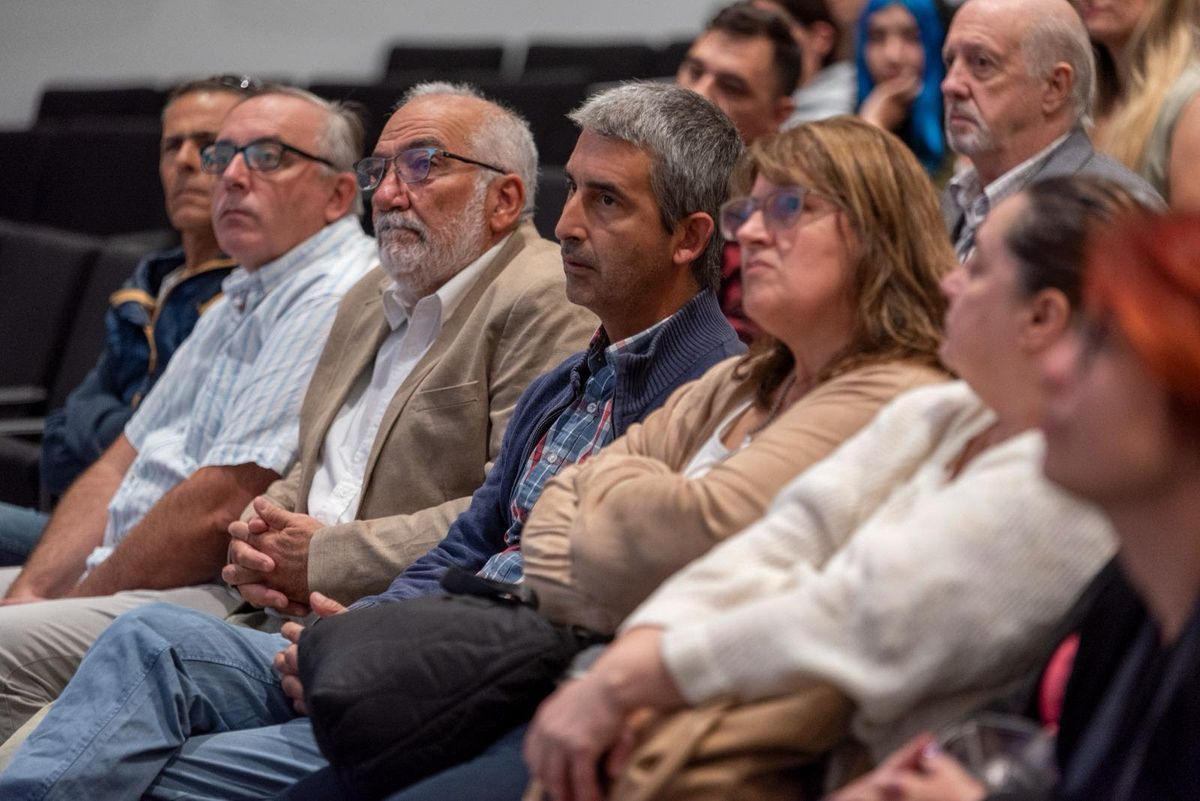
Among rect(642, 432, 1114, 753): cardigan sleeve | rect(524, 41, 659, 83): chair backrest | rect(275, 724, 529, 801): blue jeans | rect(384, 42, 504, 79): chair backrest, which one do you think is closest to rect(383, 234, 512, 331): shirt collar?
rect(275, 724, 529, 801): blue jeans

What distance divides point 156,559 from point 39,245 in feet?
5.99

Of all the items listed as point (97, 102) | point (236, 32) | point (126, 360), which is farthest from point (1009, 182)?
point (236, 32)

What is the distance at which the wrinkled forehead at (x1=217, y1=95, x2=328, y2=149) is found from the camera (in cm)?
302

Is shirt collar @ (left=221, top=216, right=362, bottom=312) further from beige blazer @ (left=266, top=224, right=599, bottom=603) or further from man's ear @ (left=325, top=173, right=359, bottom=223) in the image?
beige blazer @ (left=266, top=224, right=599, bottom=603)

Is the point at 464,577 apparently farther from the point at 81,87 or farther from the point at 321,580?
the point at 81,87

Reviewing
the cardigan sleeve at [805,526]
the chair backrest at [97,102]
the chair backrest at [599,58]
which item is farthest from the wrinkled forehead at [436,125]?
the chair backrest at [97,102]

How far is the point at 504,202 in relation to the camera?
8.57 ft

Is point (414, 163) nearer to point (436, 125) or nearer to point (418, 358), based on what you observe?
point (436, 125)

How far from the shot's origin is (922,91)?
10.9 ft

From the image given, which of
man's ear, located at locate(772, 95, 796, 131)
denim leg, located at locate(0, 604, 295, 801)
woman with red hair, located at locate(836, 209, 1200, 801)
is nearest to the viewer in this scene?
woman with red hair, located at locate(836, 209, 1200, 801)

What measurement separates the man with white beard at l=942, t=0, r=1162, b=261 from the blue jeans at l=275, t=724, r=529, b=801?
3.81 ft

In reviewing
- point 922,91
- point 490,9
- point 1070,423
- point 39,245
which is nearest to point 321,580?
point 1070,423

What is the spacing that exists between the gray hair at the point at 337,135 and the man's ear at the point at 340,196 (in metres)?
Result: 0.01

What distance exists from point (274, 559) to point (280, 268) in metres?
0.72
